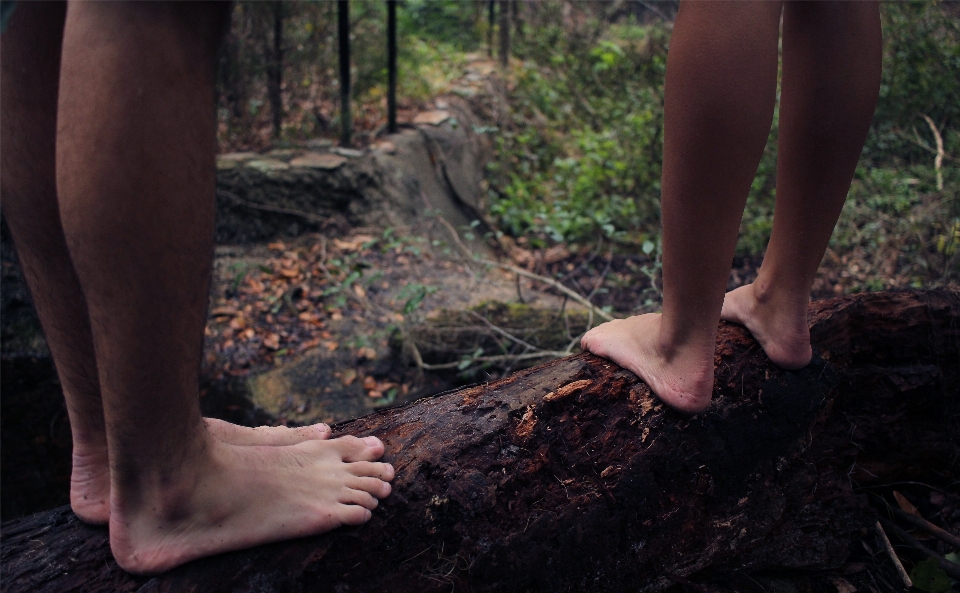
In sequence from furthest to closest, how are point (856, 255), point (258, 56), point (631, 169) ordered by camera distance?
1. point (631, 169)
2. point (258, 56)
3. point (856, 255)

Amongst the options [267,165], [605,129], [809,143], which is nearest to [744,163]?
[809,143]

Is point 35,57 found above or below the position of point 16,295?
above

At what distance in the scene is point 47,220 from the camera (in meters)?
1.11

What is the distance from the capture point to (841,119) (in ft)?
4.33

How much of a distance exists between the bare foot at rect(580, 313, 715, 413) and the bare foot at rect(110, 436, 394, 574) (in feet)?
2.01

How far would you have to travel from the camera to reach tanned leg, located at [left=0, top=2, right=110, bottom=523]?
108cm

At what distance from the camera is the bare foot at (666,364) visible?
1.34 meters

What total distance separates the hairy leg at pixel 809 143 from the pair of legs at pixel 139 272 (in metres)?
1.02

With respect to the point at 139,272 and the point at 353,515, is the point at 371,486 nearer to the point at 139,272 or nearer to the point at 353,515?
the point at 353,515

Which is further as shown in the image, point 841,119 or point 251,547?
point 841,119

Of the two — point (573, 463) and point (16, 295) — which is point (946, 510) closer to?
point (573, 463)

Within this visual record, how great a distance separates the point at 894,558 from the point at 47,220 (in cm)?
199

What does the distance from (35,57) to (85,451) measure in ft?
2.40

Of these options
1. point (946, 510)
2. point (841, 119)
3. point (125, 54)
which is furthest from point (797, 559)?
point (125, 54)
